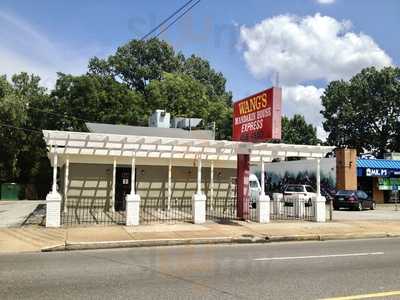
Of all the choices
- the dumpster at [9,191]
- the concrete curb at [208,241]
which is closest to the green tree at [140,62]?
the dumpster at [9,191]

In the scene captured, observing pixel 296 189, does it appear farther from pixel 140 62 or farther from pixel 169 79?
pixel 140 62

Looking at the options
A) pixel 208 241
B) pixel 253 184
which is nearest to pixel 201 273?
pixel 208 241

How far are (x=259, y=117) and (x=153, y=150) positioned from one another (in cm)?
665

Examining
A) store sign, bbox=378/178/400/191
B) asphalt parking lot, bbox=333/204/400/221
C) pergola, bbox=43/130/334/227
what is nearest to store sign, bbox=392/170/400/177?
store sign, bbox=378/178/400/191

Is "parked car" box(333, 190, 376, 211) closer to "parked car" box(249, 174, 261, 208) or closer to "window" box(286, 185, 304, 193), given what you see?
"window" box(286, 185, 304, 193)

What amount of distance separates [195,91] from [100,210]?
28.4 meters

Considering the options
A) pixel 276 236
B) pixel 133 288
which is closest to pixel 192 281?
pixel 133 288

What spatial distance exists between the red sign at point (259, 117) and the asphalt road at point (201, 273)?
5794 mm

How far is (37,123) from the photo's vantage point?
48656 millimetres

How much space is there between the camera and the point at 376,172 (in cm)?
4200

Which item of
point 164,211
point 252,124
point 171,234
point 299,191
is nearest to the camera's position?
point 171,234

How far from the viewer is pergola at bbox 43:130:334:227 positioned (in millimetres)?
20625

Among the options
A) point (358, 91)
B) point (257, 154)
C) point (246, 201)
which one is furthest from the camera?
point (358, 91)

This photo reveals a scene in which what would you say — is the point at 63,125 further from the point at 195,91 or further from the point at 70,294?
the point at 70,294
